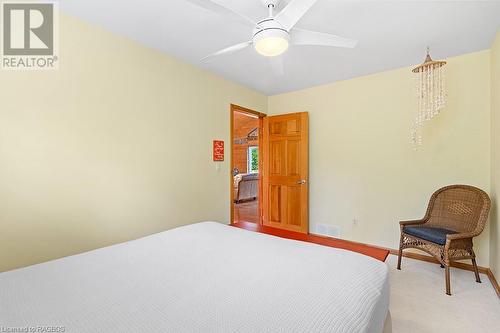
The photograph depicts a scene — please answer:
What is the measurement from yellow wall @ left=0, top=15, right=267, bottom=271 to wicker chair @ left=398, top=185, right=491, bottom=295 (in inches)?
102

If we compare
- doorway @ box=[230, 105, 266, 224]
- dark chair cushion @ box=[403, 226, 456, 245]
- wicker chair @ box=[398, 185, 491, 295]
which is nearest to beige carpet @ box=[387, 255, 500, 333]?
wicker chair @ box=[398, 185, 491, 295]

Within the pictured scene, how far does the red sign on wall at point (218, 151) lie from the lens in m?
3.41

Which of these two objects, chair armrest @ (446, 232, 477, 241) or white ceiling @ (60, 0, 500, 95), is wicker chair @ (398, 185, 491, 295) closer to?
chair armrest @ (446, 232, 477, 241)

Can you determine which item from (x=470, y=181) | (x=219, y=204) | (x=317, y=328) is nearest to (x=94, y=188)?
(x=219, y=204)

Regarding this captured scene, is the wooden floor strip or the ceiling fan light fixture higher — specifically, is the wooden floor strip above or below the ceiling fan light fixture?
below

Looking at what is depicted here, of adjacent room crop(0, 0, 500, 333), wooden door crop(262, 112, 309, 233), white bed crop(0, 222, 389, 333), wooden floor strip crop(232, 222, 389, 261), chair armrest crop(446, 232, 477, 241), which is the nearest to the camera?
white bed crop(0, 222, 389, 333)

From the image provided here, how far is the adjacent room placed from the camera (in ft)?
3.43

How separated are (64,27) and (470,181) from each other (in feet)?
14.5

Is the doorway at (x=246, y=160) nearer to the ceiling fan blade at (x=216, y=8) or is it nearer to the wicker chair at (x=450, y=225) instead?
the wicker chair at (x=450, y=225)

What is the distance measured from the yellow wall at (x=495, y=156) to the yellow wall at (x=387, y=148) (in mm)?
121

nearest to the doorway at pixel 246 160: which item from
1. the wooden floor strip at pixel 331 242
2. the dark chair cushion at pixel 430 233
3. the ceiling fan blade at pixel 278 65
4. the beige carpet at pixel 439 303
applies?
the wooden floor strip at pixel 331 242

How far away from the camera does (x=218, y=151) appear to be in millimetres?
3449

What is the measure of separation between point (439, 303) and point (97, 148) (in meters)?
3.41

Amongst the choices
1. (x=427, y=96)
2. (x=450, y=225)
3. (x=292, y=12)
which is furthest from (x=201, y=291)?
(x=427, y=96)
